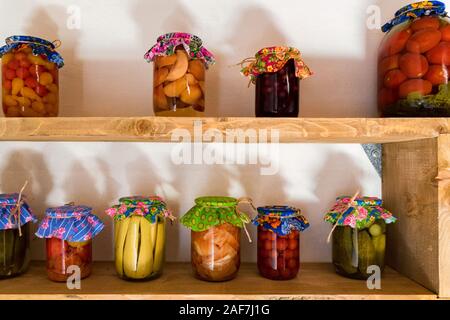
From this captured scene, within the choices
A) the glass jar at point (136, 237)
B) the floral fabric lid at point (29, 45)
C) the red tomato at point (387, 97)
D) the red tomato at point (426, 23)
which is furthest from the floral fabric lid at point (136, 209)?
the red tomato at point (426, 23)

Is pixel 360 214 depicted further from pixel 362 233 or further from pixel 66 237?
pixel 66 237

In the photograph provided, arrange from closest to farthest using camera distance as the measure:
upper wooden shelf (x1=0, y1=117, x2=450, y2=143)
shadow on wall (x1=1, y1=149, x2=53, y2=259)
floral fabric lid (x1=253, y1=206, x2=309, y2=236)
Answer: upper wooden shelf (x1=0, y1=117, x2=450, y2=143)
floral fabric lid (x1=253, y1=206, x2=309, y2=236)
shadow on wall (x1=1, y1=149, x2=53, y2=259)

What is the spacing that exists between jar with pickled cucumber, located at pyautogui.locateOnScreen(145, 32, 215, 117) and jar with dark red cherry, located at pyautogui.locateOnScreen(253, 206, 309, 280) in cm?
27

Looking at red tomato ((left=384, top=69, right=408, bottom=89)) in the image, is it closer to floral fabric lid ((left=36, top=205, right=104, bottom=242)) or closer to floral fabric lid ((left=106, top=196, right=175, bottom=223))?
floral fabric lid ((left=106, top=196, right=175, bottom=223))

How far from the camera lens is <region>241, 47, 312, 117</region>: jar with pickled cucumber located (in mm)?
806

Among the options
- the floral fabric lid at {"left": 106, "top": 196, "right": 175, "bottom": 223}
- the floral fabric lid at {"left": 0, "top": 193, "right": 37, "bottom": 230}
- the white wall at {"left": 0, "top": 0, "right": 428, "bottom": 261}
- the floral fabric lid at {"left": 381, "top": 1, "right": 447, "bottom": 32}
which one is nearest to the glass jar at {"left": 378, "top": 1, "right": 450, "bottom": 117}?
the floral fabric lid at {"left": 381, "top": 1, "right": 447, "bottom": 32}

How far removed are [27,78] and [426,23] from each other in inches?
32.3

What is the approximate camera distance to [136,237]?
0.81 m

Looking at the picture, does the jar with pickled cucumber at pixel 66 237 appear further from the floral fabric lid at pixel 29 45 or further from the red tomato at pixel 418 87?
the red tomato at pixel 418 87

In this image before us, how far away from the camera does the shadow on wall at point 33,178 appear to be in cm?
98

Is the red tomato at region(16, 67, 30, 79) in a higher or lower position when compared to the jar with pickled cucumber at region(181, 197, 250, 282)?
higher

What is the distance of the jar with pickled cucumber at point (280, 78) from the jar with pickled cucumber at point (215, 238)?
22 centimetres
